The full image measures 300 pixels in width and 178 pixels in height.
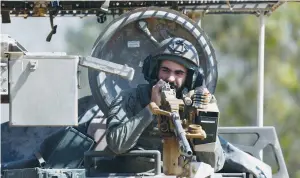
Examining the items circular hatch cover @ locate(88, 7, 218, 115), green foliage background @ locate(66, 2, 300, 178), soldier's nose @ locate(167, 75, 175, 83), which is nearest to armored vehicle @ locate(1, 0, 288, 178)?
circular hatch cover @ locate(88, 7, 218, 115)

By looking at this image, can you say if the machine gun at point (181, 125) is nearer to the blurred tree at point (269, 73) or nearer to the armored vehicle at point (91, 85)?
the armored vehicle at point (91, 85)

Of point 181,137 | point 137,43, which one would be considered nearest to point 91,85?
point 137,43

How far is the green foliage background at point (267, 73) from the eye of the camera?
Result: 30.1 m

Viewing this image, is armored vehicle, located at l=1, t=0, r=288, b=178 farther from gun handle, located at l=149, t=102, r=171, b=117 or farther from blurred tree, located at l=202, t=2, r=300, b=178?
blurred tree, located at l=202, t=2, r=300, b=178

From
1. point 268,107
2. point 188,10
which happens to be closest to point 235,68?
point 268,107

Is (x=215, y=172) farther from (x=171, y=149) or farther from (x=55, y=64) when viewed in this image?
(x=55, y=64)

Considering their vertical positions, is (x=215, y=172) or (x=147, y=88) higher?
(x=147, y=88)

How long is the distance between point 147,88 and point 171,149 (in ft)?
3.80

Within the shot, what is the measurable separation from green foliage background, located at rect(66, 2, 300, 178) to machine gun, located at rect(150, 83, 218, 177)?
18005 mm

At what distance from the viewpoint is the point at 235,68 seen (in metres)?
30.8

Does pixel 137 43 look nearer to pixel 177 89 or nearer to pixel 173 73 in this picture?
pixel 173 73

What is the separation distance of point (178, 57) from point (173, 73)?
14 centimetres

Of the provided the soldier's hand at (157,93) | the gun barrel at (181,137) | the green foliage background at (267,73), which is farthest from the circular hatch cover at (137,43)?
the green foliage background at (267,73)

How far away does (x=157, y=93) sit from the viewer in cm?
1093
